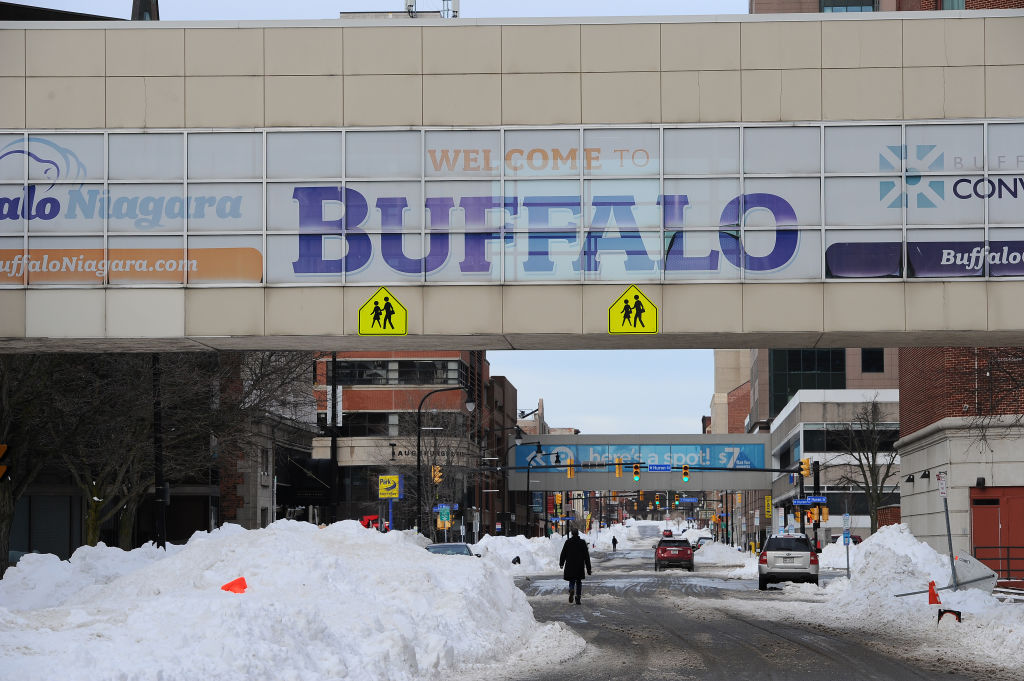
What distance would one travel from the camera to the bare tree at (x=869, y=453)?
69.8 metres

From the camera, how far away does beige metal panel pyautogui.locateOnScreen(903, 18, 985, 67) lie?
24125 mm

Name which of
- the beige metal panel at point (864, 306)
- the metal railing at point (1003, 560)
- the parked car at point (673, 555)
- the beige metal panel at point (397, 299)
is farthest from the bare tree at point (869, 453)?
the beige metal panel at point (397, 299)

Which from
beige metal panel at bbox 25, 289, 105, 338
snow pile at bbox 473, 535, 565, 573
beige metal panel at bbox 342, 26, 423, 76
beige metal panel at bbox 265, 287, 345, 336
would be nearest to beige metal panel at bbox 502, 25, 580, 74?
beige metal panel at bbox 342, 26, 423, 76


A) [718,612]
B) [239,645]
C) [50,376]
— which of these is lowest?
[718,612]

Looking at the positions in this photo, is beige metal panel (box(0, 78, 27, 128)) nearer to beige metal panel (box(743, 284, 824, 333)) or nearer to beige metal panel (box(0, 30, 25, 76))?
beige metal panel (box(0, 30, 25, 76))

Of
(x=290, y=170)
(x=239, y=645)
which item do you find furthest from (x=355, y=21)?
(x=239, y=645)

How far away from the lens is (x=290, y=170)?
24.8 metres

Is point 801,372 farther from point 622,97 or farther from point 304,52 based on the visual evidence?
point 304,52

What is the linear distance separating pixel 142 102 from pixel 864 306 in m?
14.1

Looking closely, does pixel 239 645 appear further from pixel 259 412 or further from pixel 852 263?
pixel 259 412

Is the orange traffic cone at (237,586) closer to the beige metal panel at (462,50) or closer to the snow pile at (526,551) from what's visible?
the beige metal panel at (462,50)

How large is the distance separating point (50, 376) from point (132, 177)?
10.1 meters

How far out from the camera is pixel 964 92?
24.1 metres

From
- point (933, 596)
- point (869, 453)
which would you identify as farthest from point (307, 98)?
point (869, 453)
